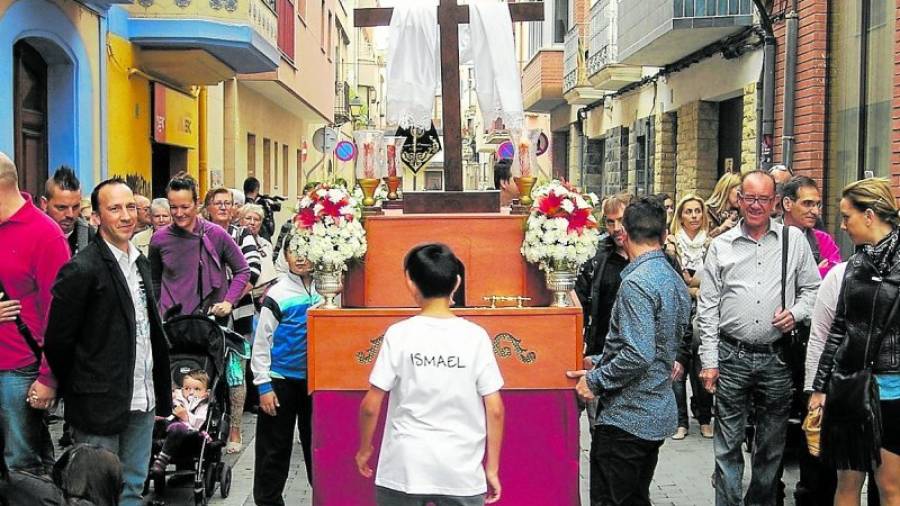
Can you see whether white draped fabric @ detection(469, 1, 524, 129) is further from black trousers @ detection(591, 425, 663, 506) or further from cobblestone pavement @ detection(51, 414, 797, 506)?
cobblestone pavement @ detection(51, 414, 797, 506)

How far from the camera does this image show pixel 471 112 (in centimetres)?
5006

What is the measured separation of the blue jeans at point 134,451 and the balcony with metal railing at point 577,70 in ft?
73.9

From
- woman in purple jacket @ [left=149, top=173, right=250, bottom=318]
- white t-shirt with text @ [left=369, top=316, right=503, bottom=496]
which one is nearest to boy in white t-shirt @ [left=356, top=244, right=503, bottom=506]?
white t-shirt with text @ [left=369, top=316, right=503, bottom=496]

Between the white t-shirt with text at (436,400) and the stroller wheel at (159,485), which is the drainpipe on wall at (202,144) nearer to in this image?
the stroller wheel at (159,485)

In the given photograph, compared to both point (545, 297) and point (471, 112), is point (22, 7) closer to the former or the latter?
point (545, 297)

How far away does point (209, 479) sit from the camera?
24.4 ft

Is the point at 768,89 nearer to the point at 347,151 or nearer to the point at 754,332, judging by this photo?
the point at 347,151

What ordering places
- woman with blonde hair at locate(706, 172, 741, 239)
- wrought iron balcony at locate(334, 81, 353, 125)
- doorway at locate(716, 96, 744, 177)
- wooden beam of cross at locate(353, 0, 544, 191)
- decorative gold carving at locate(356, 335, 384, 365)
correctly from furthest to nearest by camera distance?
wrought iron balcony at locate(334, 81, 353, 125) < doorway at locate(716, 96, 744, 177) < woman with blonde hair at locate(706, 172, 741, 239) < wooden beam of cross at locate(353, 0, 544, 191) < decorative gold carving at locate(356, 335, 384, 365)

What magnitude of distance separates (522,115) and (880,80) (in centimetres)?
615

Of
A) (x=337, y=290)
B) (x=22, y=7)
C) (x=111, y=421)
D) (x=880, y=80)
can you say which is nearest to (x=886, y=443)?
(x=337, y=290)

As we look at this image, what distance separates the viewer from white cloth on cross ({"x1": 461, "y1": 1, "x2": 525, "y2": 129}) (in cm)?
735

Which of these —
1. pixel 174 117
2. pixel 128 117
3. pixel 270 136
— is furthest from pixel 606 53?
pixel 128 117

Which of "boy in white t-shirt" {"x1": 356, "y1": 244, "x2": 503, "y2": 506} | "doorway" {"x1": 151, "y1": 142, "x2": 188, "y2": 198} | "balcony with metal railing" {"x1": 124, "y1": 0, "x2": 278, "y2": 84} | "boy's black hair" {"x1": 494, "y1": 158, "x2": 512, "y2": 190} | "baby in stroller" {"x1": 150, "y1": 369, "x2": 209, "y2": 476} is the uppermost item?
"balcony with metal railing" {"x1": 124, "y1": 0, "x2": 278, "y2": 84}

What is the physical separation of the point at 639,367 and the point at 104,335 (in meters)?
2.51
